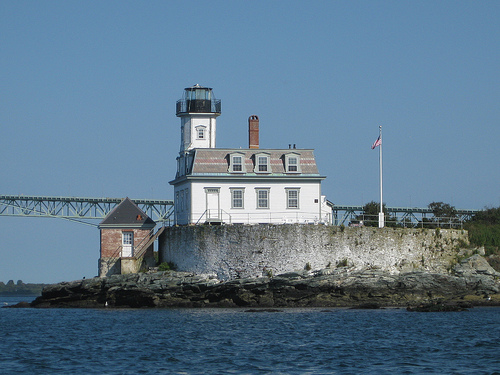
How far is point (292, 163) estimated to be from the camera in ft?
170

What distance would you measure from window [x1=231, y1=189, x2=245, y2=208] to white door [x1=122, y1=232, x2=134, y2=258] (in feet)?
22.9

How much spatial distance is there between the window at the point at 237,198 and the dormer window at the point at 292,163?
3.14 m

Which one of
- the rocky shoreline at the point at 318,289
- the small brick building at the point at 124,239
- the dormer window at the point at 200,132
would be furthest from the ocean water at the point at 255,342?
the dormer window at the point at 200,132

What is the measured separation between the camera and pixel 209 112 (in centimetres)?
5584

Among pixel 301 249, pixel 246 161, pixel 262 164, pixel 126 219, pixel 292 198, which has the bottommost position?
pixel 301 249

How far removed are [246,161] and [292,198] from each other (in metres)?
3.60

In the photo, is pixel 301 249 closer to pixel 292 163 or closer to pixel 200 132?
pixel 292 163

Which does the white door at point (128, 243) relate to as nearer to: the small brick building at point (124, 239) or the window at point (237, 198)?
the small brick building at point (124, 239)

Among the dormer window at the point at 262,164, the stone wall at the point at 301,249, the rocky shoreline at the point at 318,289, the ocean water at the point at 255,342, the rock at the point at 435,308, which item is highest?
the dormer window at the point at 262,164

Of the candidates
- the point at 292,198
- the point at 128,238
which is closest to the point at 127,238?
the point at 128,238

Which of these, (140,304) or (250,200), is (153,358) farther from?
(250,200)

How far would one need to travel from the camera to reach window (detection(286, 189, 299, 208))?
5125 cm

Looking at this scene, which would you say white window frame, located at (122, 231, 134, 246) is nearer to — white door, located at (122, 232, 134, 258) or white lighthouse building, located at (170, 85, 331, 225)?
white door, located at (122, 232, 134, 258)

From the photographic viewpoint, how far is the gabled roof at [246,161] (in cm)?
5128
